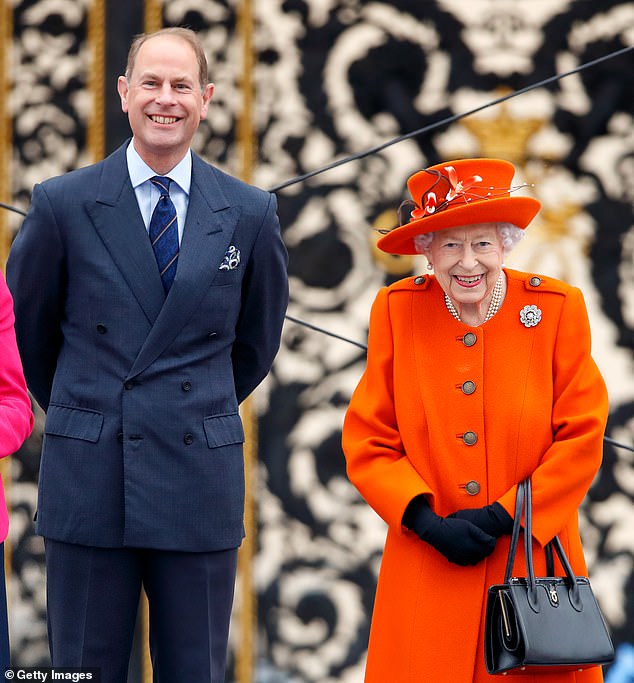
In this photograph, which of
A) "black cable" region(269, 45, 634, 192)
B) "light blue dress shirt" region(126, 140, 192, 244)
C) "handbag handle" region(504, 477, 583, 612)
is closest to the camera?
"handbag handle" region(504, 477, 583, 612)

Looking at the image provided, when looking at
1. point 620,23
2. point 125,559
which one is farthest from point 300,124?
point 125,559

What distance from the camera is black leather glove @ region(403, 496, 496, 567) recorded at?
3.12 metres

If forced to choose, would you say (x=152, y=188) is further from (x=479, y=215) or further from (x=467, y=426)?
(x=467, y=426)

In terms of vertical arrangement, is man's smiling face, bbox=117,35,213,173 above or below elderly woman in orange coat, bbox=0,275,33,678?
above

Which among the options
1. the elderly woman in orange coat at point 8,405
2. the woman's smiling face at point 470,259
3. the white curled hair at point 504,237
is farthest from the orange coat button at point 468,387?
the elderly woman in orange coat at point 8,405

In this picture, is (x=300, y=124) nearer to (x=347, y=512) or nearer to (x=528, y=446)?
(x=347, y=512)

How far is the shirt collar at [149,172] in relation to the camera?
130 inches

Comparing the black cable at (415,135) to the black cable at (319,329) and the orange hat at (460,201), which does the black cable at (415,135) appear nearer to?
the black cable at (319,329)

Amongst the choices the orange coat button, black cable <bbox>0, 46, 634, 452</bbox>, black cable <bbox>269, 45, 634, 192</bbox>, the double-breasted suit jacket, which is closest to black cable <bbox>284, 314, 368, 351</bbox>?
black cable <bbox>0, 46, 634, 452</bbox>

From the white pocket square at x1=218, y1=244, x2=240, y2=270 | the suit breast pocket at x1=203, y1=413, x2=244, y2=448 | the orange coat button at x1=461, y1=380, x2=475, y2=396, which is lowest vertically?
the suit breast pocket at x1=203, y1=413, x2=244, y2=448

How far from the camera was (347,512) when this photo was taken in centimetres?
430

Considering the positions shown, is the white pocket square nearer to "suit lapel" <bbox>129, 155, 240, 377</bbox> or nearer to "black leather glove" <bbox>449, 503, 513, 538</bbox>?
"suit lapel" <bbox>129, 155, 240, 377</bbox>

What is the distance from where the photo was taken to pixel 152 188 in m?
3.32

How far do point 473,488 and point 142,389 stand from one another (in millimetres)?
696
